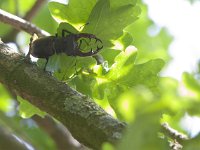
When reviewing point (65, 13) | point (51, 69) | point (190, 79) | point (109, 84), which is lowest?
point (190, 79)

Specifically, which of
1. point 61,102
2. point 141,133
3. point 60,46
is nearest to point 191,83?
point 141,133

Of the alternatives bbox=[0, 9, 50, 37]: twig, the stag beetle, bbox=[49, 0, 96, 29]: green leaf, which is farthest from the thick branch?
bbox=[0, 9, 50, 37]: twig

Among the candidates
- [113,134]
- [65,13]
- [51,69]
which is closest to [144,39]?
[65,13]

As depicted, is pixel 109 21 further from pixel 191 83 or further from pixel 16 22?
pixel 191 83

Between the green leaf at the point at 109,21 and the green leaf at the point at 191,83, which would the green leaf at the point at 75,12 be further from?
the green leaf at the point at 191,83

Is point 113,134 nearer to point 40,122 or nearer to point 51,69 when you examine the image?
point 51,69

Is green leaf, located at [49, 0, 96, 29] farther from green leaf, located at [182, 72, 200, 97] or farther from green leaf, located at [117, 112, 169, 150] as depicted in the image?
green leaf, located at [117, 112, 169, 150]
